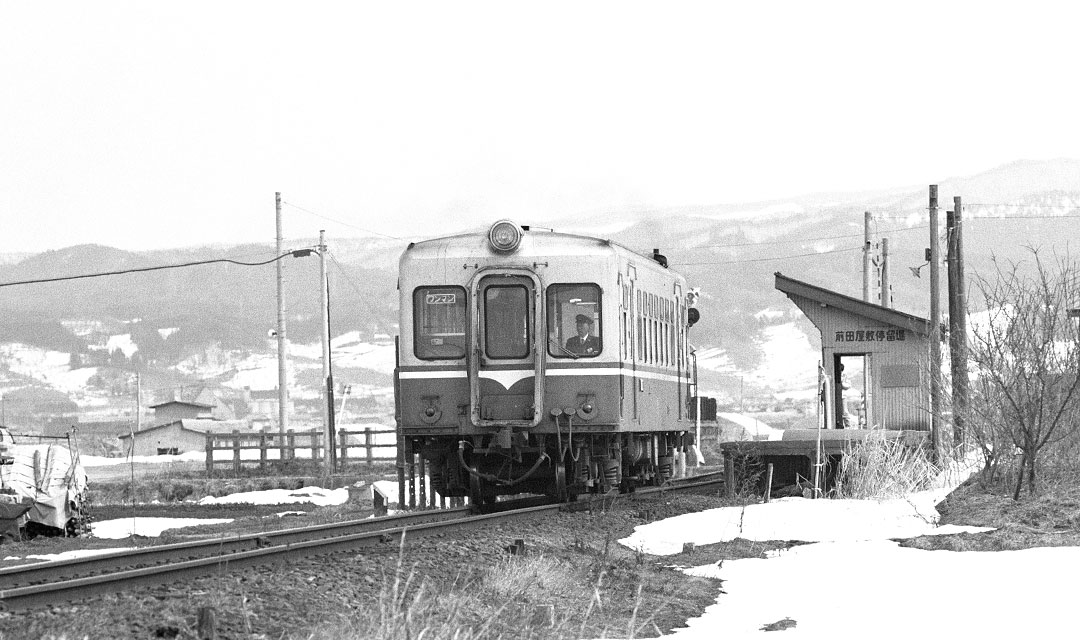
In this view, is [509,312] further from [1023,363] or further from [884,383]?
[884,383]

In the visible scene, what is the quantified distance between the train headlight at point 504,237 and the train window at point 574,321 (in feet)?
2.21

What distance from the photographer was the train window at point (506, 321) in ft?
57.3

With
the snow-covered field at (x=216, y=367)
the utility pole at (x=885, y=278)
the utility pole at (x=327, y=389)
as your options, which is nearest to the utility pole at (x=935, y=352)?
the utility pole at (x=885, y=278)

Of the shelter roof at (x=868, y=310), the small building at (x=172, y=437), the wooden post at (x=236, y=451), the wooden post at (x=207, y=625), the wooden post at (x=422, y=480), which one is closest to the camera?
the wooden post at (x=207, y=625)

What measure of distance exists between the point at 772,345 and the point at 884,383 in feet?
548

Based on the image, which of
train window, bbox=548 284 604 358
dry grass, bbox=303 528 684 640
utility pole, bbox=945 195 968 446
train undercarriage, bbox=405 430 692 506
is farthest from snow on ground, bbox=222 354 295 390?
dry grass, bbox=303 528 684 640

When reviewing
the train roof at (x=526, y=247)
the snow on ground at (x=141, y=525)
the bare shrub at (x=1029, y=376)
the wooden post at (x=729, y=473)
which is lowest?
the snow on ground at (x=141, y=525)

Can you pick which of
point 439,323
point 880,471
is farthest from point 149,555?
point 880,471

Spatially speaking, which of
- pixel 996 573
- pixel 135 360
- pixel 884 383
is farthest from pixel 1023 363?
pixel 135 360

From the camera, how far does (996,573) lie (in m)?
11.4

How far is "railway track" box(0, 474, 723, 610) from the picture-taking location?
29.4 feet

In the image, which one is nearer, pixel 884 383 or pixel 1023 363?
pixel 1023 363

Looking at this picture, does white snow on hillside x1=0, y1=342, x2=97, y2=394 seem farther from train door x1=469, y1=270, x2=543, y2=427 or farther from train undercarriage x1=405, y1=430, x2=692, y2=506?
train door x1=469, y1=270, x2=543, y2=427

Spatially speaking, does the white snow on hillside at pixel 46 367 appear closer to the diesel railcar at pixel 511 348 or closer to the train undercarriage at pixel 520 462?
the train undercarriage at pixel 520 462
